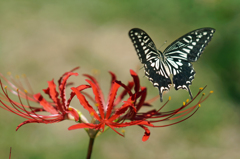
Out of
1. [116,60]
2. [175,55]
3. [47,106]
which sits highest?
[175,55]

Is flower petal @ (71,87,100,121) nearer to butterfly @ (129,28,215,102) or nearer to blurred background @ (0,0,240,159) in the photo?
butterfly @ (129,28,215,102)

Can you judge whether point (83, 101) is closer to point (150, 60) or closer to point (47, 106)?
point (47, 106)

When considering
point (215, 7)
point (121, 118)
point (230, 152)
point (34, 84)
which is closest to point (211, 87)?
point (230, 152)

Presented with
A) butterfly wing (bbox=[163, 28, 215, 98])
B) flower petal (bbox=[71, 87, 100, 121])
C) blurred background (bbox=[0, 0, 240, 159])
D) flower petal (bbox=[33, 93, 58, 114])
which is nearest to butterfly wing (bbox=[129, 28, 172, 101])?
butterfly wing (bbox=[163, 28, 215, 98])

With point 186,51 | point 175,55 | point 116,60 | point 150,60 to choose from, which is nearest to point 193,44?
point 186,51

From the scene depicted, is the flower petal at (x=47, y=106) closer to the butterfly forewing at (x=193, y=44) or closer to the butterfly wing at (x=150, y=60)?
the butterfly wing at (x=150, y=60)

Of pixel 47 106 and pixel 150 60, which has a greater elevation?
pixel 150 60
